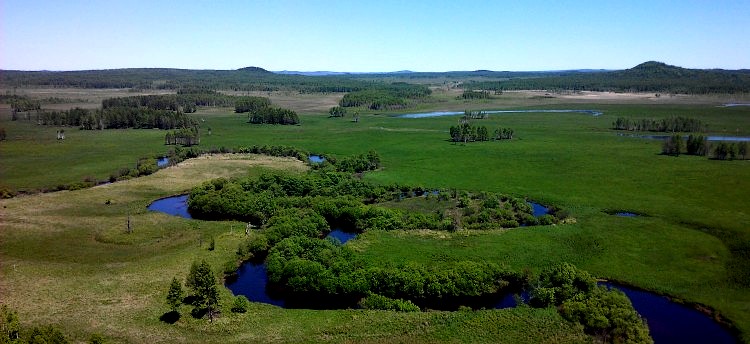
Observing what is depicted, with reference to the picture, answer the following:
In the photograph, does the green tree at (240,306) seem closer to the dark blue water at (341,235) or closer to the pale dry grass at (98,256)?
the pale dry grass at (98,256)

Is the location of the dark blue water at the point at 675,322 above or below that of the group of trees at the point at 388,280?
below

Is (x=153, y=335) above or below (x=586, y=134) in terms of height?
below

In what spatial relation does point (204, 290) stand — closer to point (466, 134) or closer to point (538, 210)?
point (538, 210)

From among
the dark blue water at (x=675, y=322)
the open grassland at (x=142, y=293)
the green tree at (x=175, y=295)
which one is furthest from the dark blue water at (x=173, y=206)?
the dark blue water at (x=675, y=322)

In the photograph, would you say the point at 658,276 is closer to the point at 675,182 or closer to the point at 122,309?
the point at 675,182

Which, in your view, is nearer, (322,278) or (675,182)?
(322,278)

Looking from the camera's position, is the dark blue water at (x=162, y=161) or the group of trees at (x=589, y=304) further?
the dark blue water at (x=162, y=161)

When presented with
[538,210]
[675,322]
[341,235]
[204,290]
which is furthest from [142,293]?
[538,210]

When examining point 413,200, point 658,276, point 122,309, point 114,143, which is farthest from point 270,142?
point 658,276
